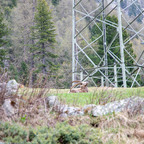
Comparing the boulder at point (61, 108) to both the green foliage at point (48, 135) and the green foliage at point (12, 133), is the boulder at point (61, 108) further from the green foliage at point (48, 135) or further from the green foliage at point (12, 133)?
the green foliage at point (12, 133)

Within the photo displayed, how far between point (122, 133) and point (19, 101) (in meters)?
1.87

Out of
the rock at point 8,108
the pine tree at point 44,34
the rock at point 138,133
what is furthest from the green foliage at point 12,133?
the pine tree at point 44,34

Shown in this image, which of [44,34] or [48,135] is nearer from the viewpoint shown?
[48,135]

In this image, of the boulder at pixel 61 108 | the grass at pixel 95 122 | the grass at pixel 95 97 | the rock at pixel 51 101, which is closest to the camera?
the grass at pixel 95 122

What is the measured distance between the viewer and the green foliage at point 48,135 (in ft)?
7.84

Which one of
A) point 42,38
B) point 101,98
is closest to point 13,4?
point 42,38

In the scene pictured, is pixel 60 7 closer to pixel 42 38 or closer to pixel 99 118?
pixel 42 38

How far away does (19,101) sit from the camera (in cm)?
346

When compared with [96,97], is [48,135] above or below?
below

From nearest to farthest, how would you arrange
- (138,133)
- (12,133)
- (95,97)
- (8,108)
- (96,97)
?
(12,133)
(8,108)
(138,133)
(96,97)
(95,97)

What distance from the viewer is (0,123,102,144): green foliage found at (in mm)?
2389

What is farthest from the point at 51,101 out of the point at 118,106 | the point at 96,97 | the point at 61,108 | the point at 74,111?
the point at 118,106

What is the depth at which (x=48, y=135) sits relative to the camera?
2.52 metres

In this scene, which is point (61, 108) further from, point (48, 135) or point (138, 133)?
point (138, 133)
